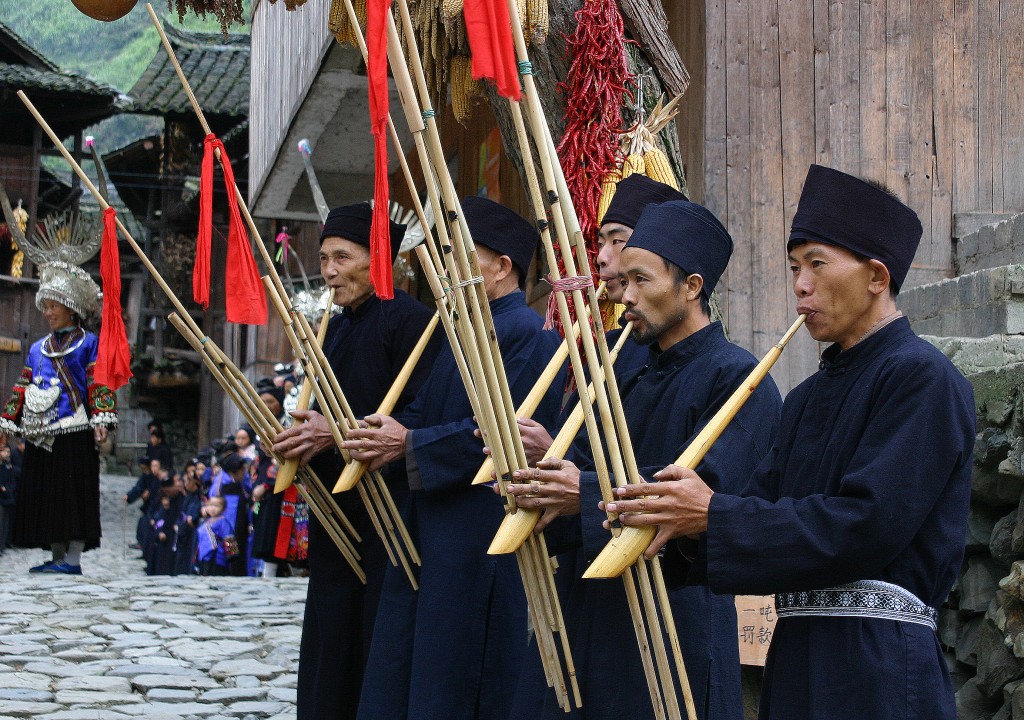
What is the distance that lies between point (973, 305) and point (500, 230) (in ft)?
5.66

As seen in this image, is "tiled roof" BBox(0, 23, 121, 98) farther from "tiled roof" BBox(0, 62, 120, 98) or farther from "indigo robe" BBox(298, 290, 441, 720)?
"indigo robe" BBox(298, 290, 441, 720)

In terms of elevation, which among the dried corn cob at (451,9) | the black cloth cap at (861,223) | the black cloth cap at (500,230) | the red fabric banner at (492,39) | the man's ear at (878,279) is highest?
the dried corn cob at (451,9)

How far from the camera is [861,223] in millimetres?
2254

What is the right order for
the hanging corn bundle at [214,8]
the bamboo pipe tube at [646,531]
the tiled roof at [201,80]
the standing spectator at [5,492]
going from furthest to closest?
the tiled roof at [201,80]
the standing spectator at [5,492]
the hanging corn bundle at [214,8]
the bamboo pipe tube at [646,531]

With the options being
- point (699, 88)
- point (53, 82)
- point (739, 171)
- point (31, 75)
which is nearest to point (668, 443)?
point (739, 171)

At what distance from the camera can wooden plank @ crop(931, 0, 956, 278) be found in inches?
204

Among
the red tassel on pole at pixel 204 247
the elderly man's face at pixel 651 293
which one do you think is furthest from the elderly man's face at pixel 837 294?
the red tassel on pole at pixel 204 247

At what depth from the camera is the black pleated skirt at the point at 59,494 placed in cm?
773

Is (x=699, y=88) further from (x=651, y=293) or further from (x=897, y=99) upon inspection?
(x=651, y=293)

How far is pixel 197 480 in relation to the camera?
12.7 m

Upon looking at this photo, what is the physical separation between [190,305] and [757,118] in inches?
856

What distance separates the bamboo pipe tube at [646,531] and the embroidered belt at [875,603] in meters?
0.32

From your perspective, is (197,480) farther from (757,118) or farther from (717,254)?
(717,254)

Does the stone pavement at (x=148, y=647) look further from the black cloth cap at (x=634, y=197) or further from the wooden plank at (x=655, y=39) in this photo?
the wooden plank at (x=655, y=39)
